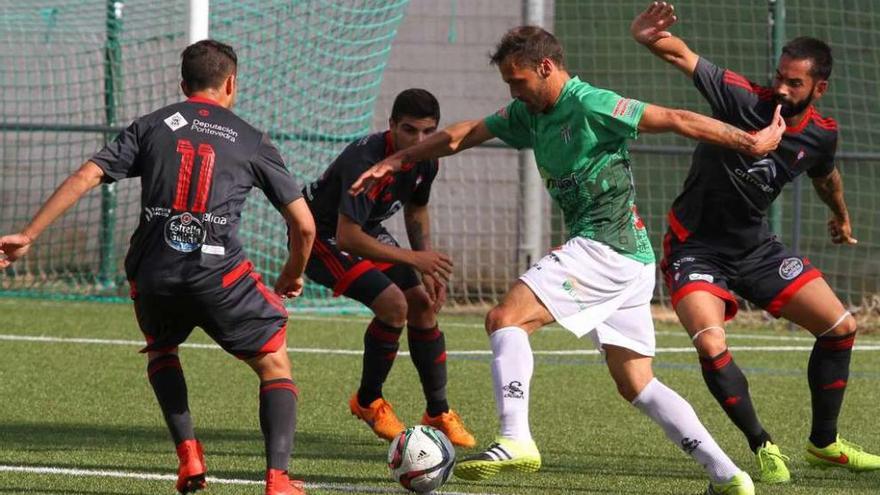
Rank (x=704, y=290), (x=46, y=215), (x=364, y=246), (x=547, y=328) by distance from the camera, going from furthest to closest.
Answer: (x=547, y=328)
(x=364, y=246)
(x=704, y=290)
(x=46, y=215)

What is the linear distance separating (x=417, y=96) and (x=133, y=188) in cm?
797

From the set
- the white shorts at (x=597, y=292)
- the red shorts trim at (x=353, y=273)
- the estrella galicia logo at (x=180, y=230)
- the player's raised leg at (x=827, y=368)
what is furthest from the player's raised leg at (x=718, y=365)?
the estrella galicia logo at (x=180, y=230)

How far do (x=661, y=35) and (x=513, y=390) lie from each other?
182 cm

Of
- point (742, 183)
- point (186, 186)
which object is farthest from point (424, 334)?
point (186, 186)

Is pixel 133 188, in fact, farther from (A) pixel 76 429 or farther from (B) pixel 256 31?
(A) pixel 76 429

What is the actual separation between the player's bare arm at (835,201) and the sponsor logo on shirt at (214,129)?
294 cm

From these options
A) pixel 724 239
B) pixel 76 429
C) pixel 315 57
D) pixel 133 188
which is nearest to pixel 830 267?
pixel 315 57

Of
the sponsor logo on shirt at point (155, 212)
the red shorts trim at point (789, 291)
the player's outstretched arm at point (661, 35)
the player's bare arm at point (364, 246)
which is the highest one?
the player's outstretched arm at point (661, 35)

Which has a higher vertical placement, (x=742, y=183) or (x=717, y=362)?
(x=742, y=183)

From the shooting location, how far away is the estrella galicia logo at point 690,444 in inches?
209

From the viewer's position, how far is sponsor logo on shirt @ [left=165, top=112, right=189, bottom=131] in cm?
515

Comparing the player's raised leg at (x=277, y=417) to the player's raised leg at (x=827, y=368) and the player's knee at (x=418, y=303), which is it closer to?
the player's knee at (x=418, y=303)

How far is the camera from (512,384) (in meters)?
5.13

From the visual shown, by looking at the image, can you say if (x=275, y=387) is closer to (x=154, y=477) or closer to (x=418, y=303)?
(x=154, y=477)
